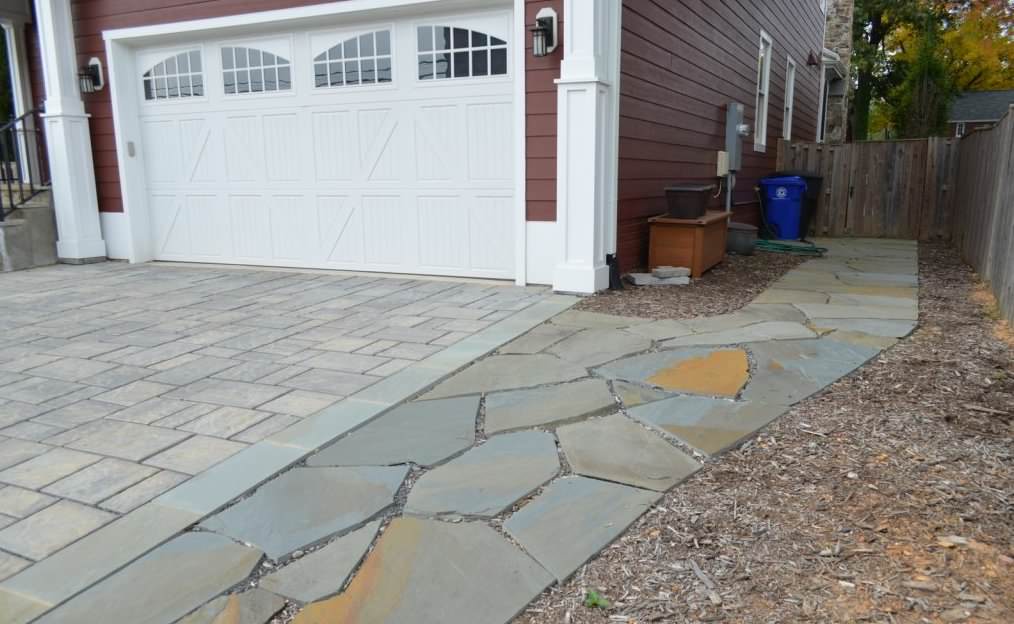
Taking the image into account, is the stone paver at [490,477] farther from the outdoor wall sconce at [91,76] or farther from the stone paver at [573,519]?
the outdoor wall sconce at [91,76]

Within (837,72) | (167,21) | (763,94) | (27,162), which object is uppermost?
(837,72)

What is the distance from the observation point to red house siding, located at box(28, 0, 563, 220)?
5.30 m

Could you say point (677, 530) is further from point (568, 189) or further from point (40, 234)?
point (40, 234)

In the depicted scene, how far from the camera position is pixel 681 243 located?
19.6 feet

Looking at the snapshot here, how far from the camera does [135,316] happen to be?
4.82m

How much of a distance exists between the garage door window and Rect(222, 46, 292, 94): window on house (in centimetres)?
144

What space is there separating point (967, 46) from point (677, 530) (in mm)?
28331

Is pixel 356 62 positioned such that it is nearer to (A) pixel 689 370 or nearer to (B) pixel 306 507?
(A) pixel 689 370

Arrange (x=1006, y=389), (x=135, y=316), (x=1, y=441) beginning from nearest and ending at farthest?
(x=1, y=441) < (x=1006, y=389) < (x=135, y=316)

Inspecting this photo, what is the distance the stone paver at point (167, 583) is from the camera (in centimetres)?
162

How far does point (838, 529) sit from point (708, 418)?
85cm

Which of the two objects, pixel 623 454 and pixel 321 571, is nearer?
pixel 321 571

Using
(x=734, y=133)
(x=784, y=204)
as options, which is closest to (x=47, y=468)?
(x=734, y=133)

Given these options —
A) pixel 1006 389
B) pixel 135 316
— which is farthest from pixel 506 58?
pixel 1006 389
